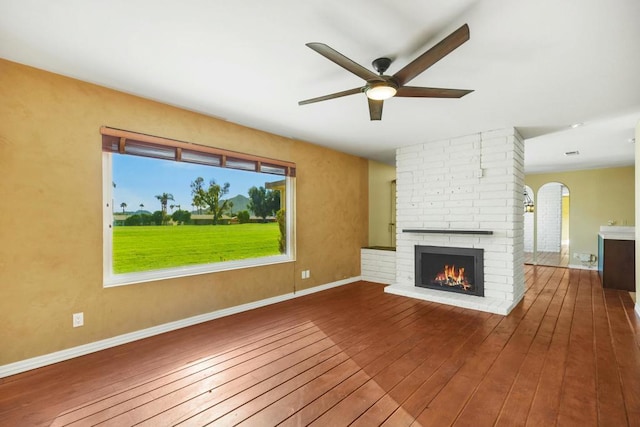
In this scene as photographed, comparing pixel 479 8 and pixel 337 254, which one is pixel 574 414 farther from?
pixel 337 254

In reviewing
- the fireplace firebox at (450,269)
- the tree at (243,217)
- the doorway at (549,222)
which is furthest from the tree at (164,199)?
the doorway at (549,222)

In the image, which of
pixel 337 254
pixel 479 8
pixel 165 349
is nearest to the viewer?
pixel 479 8

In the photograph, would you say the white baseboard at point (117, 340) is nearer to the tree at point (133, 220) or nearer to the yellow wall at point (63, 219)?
the yellow wall at point (63, 219)

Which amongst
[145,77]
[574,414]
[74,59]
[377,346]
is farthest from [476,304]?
[74,59]

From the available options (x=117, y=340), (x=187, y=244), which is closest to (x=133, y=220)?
(x=187, y=244)

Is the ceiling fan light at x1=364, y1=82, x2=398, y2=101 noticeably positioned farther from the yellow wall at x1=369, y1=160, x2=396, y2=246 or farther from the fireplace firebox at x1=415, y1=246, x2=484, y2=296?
the yellow wall at x1=369, y1=160, x2=396, y2=246

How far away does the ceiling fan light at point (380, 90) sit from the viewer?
82.5 inches

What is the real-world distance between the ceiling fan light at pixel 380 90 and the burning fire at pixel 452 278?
10.5ft

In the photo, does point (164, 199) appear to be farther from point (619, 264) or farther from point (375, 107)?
point (619, 264)

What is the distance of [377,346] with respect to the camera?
2797mm

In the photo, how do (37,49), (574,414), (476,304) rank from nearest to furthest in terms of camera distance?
1. (574,414)
2. (37,49)
3. (476,304)

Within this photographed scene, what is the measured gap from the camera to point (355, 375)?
7.50ft

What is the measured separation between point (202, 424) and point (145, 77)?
8.94ft

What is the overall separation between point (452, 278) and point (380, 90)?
3369 millimetres
